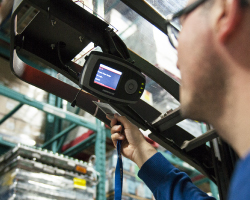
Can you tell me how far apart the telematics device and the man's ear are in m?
0.44

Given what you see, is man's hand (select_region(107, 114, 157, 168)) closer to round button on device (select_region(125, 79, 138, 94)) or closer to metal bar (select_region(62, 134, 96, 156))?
round button on device (select_region(125, 79, 138, 94))

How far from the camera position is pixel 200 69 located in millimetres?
479

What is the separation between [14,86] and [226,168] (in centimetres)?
307

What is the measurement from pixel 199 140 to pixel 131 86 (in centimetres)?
40

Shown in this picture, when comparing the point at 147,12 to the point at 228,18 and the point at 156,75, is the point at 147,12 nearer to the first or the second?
the point at 156,75

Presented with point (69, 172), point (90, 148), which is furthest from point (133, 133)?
point (90, 148)

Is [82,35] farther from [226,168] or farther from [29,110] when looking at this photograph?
[29,110]

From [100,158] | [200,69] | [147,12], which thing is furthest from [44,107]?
[200,69]

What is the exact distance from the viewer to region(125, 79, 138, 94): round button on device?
34.6 inches

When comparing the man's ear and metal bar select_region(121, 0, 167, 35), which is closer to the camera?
the man's ear

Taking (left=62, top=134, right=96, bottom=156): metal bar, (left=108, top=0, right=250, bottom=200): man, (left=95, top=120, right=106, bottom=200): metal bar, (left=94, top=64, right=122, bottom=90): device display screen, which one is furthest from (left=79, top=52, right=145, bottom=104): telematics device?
(left=62, top=134, right=96, bottom=156): metal bar

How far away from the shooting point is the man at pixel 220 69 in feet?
1.39

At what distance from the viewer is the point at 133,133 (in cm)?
88

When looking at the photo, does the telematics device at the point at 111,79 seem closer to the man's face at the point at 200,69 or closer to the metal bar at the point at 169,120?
the metal bar at the point at 169,120
